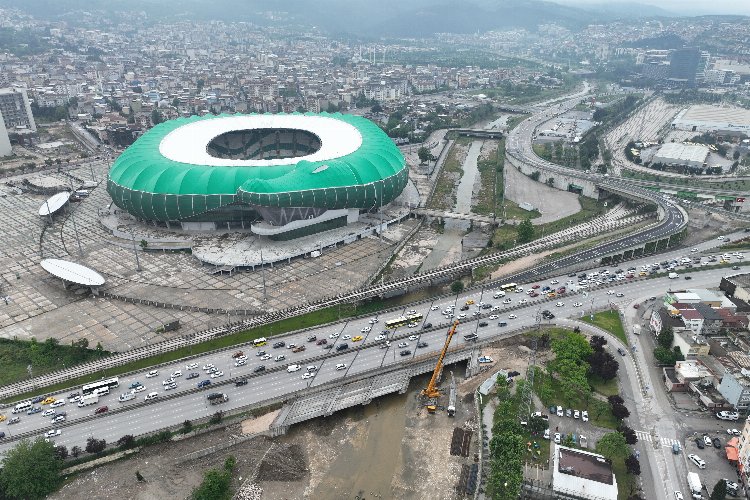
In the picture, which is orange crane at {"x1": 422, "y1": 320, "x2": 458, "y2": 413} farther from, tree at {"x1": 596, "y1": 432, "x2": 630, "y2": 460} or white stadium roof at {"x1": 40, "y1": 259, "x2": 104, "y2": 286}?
white stadium roof at {"x1": 40, "y1": 259, "x2": 104, "y2": 286}

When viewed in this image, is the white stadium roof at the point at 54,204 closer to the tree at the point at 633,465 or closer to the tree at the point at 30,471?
the tree at the point at 30,471

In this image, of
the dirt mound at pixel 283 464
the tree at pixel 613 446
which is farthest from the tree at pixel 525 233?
the dirt mound at pixel 283 464

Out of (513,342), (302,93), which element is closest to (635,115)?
(302,93)

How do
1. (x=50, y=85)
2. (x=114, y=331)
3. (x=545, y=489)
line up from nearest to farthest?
(x=545, y=489) < (x=114, y=331) < (x=50, y=85)

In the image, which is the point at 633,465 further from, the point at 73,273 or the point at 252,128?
the point at 252,128

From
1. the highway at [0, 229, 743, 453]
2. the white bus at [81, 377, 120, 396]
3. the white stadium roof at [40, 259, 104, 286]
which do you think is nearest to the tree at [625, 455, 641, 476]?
the highway at [0, 229, 743, 453]

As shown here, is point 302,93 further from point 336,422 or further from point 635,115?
point 336,422
